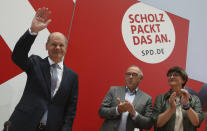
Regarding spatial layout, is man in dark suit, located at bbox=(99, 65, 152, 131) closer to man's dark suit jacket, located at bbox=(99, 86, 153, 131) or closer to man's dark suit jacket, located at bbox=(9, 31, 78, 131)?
man's dark suit jacket, located at bbox=(99, 86, 153, 131)

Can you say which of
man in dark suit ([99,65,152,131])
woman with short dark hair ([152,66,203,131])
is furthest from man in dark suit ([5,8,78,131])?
woman with short dark hair ([152,66,203,131])

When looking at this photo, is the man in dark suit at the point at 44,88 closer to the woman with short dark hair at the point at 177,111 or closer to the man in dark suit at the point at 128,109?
the man in dark suit at the point at 128,109

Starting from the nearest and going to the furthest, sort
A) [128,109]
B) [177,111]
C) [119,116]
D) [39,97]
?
[39,97]
[128,109]
[119,116]
[177,111]

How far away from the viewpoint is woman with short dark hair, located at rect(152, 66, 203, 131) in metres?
2.57

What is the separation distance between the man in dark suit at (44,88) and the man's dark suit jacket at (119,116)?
567 millimetres

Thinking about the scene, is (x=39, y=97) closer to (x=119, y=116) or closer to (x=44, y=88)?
(x=44, y=88)

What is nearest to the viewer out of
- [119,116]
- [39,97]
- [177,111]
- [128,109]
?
[39,97]

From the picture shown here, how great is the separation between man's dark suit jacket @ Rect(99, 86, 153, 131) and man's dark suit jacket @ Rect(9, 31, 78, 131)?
22.3 inches

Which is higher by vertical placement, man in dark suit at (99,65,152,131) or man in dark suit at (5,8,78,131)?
man in dark suit at (5,8,78,131)

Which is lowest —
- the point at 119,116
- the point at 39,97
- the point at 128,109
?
the point at 119,116

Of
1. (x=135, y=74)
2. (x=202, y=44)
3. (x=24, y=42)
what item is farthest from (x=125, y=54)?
(x=24, y=42)

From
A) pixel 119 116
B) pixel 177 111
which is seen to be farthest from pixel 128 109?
pixel 177 111

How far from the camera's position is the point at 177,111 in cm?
279

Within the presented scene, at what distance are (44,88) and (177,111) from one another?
1.51m
